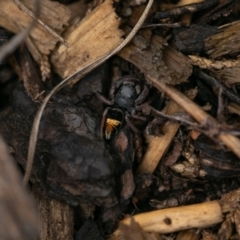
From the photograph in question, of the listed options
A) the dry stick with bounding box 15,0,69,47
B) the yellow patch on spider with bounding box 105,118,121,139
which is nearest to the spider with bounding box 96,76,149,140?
the yellow patch on spider with bounding box 105,118,121,139

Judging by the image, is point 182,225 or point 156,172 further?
point 156,172

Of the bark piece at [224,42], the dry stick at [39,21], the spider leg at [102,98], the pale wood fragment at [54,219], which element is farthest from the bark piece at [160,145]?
the dry stick at [39,21]

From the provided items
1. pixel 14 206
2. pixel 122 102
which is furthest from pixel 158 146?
pixel 14 206

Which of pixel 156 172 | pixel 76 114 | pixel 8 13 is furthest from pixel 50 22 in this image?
pixel 156 172

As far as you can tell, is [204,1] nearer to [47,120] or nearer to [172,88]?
[172,88]

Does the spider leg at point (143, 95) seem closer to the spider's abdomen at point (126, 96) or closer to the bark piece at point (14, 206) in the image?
the spider's abdomen at point (126, 96)

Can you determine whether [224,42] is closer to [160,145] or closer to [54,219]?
[160,145]
